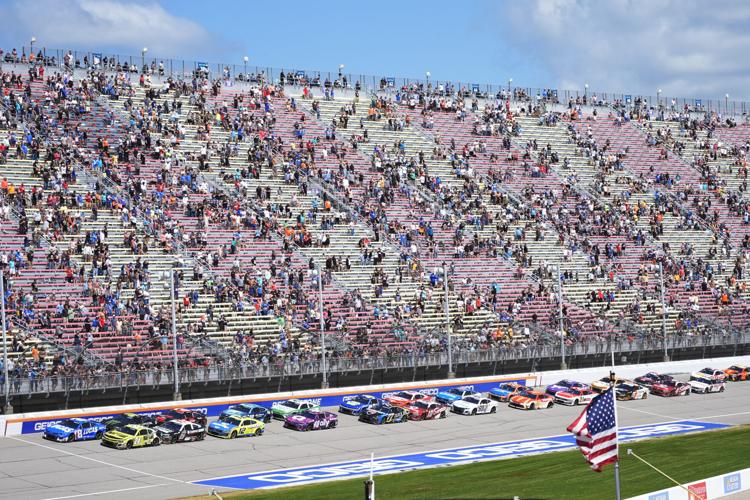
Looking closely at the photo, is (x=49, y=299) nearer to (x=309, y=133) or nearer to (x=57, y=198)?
(x=57, y=198)

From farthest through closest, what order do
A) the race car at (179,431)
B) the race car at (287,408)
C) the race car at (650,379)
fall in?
the race car at (650,379) < the race car at (287,408) < the race car at (179,431)

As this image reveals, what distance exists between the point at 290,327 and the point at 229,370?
20.5 feet

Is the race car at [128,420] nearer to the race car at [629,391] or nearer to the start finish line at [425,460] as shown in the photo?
the start finish line at [425,460]

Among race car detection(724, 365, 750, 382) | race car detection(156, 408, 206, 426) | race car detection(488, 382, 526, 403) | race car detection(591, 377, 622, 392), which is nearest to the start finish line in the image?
race car detection(591, 377, 622, 392)

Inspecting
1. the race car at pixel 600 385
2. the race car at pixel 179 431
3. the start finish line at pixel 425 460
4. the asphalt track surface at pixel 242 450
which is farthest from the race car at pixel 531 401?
the race car at pixel 179 431

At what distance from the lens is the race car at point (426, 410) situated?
178 ft

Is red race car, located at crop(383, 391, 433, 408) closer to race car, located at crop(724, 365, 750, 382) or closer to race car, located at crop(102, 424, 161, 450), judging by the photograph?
race car, located at crop(102, 424, 161, 450)

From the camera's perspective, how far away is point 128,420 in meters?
47.2

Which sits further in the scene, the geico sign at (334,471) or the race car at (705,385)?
the race car at (705,385)

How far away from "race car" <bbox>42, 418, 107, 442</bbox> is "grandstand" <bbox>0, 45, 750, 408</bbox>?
100 inches

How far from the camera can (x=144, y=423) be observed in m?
47.1

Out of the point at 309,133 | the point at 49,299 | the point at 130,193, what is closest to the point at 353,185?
the point at 309,133

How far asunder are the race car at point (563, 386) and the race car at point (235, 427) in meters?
17.5

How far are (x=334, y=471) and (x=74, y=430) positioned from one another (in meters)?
11.0
